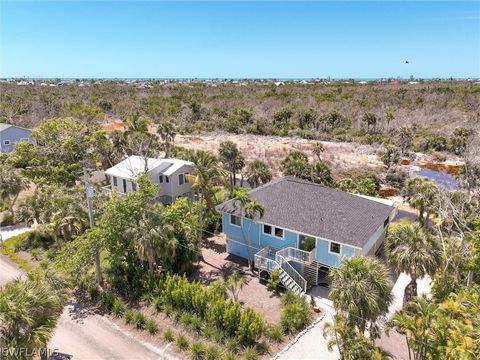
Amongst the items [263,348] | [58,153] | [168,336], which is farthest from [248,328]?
[58,153]

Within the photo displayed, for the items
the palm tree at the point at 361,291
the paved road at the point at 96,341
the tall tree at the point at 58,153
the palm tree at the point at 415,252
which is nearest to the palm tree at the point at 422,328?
the palm tree at the point at 361,291

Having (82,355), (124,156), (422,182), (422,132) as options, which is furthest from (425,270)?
(422,132)

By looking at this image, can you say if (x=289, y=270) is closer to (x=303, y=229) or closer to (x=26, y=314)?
(x=303, y=229)

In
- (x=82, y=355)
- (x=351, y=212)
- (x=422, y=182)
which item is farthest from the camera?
(x=422, y=182)

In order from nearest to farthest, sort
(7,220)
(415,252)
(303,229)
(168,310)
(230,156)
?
1. (415,252)
2. (168,310)
3. (303,229)
4. (7,220)
5. (230,156)

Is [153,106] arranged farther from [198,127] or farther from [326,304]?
[326,304]

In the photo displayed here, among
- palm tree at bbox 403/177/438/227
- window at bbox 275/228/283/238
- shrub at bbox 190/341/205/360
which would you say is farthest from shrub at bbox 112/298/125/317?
palm tree at bbox 403/177/438/227

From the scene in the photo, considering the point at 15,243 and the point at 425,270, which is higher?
the point at 425,270
